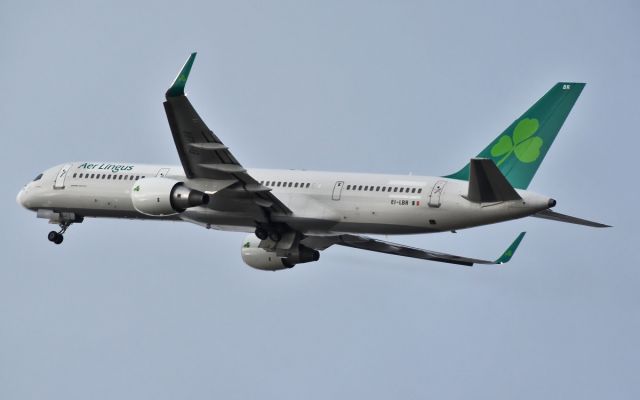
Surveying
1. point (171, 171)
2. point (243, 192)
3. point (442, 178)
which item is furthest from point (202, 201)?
point (442, 178)

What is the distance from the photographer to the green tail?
57.7m

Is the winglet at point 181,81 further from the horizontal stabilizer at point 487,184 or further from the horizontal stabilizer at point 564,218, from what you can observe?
the horizontal stabilizer at point 564,218

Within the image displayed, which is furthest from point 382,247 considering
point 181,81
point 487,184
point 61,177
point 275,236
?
point 61,177

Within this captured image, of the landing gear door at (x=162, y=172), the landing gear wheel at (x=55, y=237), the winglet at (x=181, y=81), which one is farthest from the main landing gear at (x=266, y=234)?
the landing gear wheel at (x=55, y=237)

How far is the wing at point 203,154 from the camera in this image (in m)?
55.3

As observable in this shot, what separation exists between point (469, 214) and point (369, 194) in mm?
5116

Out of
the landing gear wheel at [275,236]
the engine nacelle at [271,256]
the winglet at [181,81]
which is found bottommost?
the engine nacelle at [271,256]

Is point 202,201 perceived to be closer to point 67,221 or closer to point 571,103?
point 67,221

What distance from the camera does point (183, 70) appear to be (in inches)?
2116

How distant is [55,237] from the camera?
68.0 meters

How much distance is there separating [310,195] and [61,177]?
12712 mm

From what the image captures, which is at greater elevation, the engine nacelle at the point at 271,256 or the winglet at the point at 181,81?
the winglet at the point at 181,81

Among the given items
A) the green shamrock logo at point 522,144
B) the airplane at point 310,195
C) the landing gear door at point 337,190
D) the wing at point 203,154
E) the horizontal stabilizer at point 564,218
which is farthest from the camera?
the landing gear door at point 337,190

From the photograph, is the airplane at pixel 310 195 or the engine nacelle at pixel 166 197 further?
the engine nacelle at pixel 166 197
